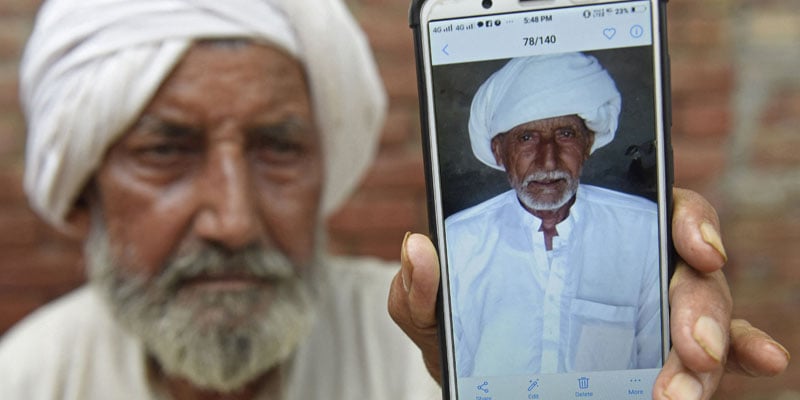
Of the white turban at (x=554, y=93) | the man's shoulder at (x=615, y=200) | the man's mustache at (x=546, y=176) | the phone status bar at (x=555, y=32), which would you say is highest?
the phone status bar at (x=555, y=32)

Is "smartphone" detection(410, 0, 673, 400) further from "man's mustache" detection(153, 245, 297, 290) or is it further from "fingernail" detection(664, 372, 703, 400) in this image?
"man's mustache" detection(153, 245, 297, 290)

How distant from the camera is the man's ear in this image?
1.84 feet

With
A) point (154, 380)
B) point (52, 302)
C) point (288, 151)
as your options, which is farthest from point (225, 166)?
point (52, 302)

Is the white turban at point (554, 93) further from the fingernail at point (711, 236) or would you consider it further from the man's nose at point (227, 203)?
the man's nose at point (227, 203)

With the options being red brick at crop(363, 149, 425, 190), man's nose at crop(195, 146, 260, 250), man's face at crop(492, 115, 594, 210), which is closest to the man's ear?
man's face at crop(492, 115, 594, 210)

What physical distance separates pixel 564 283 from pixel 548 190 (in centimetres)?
6

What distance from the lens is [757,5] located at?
129cm

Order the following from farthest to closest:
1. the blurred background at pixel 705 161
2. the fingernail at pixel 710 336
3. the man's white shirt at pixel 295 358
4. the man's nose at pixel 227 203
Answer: the blurred background at pixel 705 161, the man's white shirt at pixel 295 358, the man's nose at pixel 227 203, the fingernail at pixel 710 336

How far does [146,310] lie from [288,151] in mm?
275

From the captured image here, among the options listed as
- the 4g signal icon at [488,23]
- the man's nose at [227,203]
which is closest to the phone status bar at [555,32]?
the 4g signal icon at [488,23]

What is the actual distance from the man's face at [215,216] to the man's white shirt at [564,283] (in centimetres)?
49

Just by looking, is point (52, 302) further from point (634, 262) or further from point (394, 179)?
point (634, 262)

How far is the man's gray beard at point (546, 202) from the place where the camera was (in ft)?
1.84

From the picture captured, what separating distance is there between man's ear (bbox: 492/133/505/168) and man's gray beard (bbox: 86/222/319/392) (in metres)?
0.53
